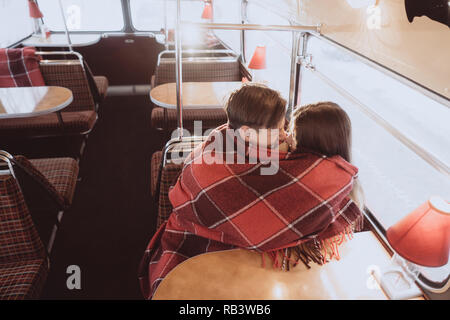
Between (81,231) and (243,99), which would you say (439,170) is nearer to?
(243,99)

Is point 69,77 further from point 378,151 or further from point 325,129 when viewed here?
point 378,151

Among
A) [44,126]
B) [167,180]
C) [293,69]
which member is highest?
[293,69]

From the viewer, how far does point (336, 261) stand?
3.86 feet

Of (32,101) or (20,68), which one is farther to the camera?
(20,68)

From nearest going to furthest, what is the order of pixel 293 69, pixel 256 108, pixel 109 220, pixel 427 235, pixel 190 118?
pixel 427 235, pixel 256 108, pixel 293 69, pixel 109 220, pixel 190 118

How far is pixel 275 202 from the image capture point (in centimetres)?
120

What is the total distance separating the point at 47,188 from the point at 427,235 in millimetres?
1866

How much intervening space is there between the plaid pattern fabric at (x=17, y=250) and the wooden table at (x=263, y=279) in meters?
0.83

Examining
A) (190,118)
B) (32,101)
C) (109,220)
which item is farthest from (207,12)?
(109,220)

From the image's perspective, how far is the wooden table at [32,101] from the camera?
7.97 ft

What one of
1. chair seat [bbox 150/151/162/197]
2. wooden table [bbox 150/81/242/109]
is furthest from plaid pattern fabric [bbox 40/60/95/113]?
chair seat [bbox 150/151/162/197]

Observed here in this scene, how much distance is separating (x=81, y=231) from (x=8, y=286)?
964 mm

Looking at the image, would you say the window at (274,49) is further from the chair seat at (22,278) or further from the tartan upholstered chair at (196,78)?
the chair seat at (22,278)
